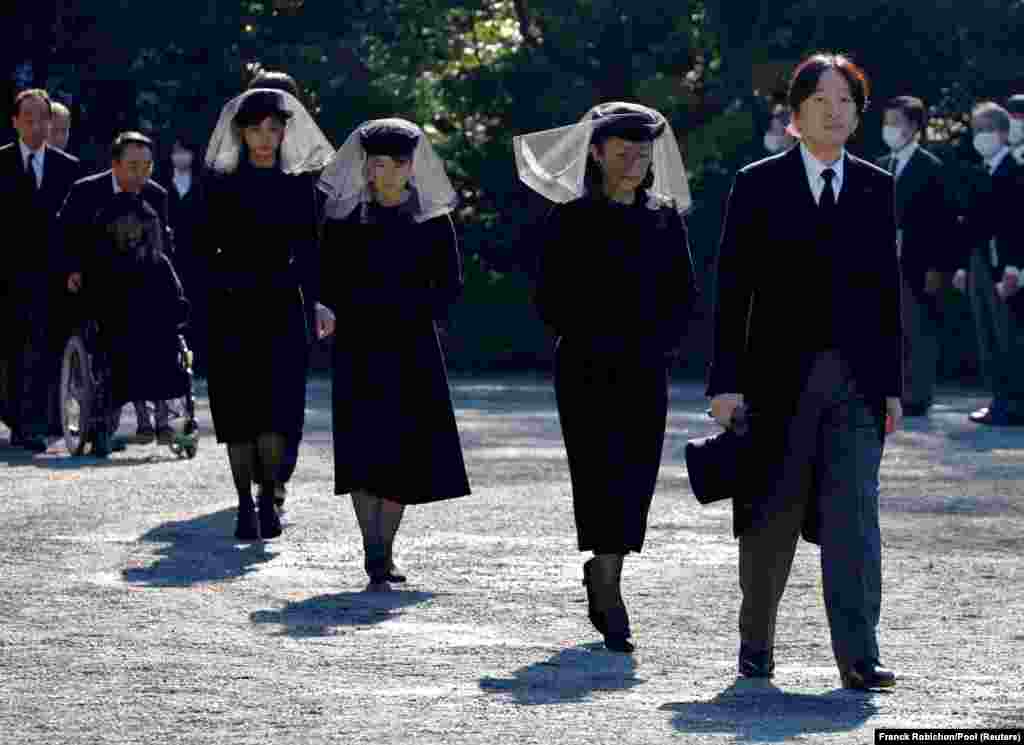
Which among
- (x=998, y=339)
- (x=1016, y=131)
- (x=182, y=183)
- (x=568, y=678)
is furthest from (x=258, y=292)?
(x=182, y=183)

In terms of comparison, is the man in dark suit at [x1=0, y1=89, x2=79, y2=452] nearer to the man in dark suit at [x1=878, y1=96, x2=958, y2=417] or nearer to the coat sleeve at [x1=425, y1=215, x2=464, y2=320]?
the man in dark suit at [x1=878, y1=96, x2=958, y2=417]

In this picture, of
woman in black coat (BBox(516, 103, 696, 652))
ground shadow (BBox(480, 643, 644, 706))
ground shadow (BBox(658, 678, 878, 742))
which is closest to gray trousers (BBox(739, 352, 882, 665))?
ground shadow (BBox(658, 678, 878, 742))

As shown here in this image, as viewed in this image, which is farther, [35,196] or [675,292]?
[35,196]

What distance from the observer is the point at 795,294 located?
26.0ft

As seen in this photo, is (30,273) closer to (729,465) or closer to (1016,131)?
(1016,131)

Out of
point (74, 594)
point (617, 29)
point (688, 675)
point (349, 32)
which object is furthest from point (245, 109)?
point (349, 32)

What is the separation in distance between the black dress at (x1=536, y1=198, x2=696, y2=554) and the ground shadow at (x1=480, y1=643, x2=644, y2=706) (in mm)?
503

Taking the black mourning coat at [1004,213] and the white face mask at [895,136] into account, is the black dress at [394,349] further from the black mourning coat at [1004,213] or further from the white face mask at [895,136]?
the white face mask at [895,136]

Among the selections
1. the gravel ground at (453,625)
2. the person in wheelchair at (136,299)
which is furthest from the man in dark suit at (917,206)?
the person in wheelchair at (136,299)

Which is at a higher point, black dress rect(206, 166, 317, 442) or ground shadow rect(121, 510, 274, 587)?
black dress rect(206, 166, 317, 442)

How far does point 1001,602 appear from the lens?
993 centimetres

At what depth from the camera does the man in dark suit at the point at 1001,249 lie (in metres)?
A: 18.9

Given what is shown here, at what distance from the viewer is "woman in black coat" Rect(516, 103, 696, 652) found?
9.01 meters

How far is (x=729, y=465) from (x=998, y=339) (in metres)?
11.8
